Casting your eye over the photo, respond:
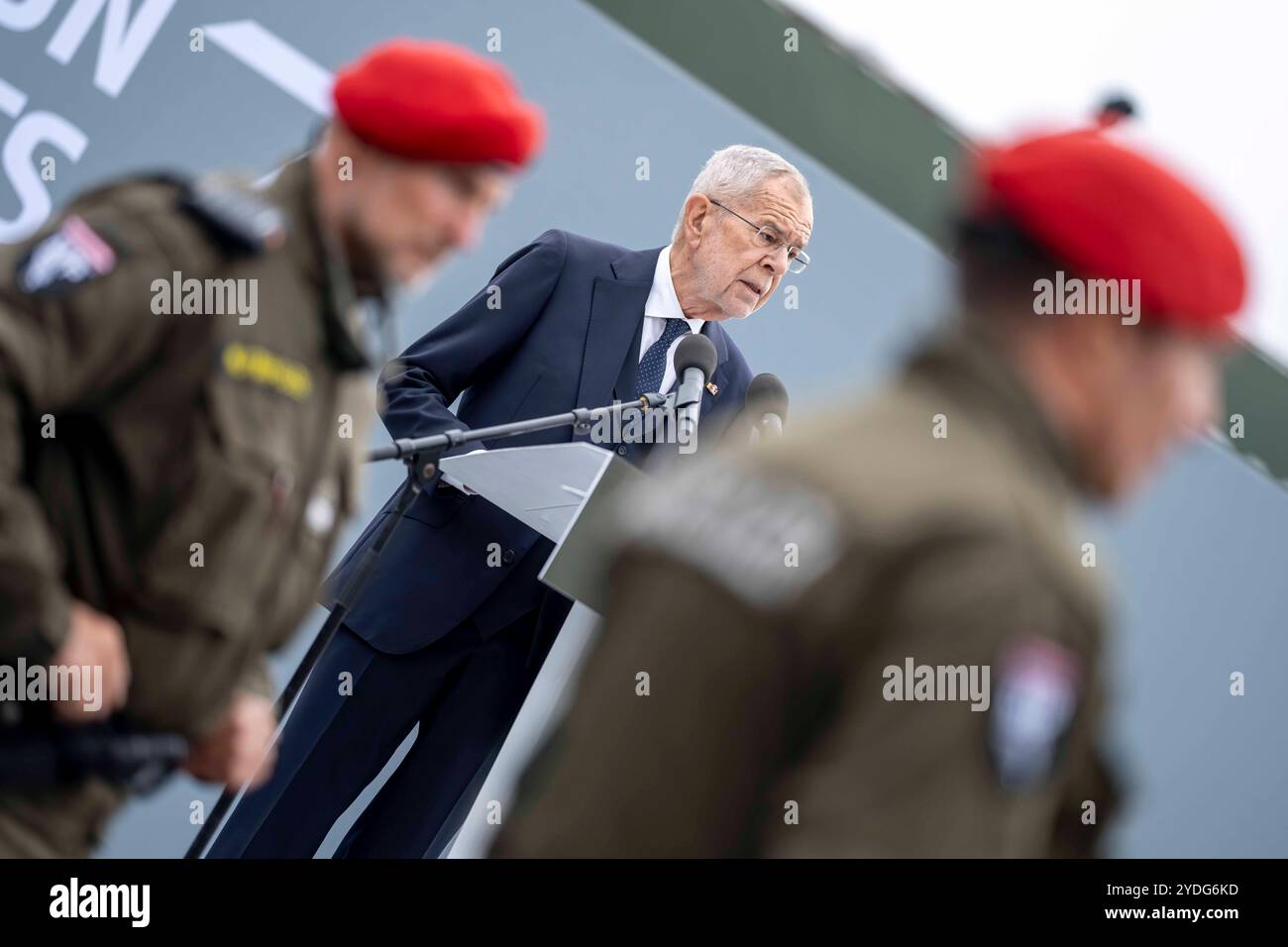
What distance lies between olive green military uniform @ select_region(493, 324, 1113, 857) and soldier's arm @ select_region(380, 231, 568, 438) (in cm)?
197

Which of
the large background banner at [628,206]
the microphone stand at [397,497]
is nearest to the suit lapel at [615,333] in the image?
the microphone stand at [397,497]

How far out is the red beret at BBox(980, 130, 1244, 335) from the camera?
0.97 metres

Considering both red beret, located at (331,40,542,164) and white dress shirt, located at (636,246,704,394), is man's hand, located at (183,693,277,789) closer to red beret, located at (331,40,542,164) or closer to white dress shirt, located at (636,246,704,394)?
red beret, located at (331,40,542,164)

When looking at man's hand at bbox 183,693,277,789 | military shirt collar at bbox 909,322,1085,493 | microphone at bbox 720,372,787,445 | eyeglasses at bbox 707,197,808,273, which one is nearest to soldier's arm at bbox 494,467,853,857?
military shirt collar at bbox 909,322,1085,493

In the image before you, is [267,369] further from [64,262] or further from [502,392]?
[502,392]

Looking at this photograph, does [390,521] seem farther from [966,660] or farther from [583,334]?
[966,660]

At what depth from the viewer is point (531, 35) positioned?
4.39 m

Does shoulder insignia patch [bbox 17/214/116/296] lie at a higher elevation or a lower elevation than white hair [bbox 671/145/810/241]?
lower

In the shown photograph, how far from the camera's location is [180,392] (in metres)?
1.43

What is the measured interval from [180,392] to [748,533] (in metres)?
0.74

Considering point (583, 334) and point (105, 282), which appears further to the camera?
point (583, 334)

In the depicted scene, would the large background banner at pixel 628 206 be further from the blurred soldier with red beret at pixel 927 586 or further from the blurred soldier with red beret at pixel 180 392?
the blurred soldier with red beret at pixel 927 586
